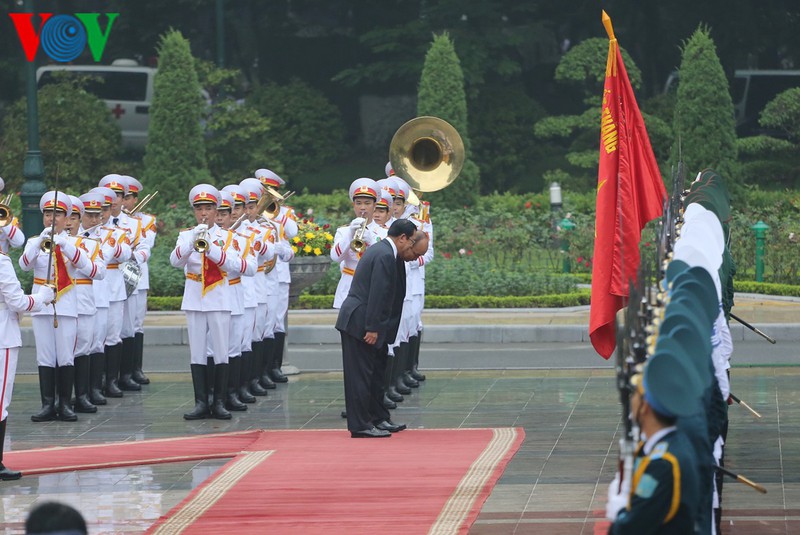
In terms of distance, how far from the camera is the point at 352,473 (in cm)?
1012

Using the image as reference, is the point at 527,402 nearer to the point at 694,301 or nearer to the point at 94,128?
the point at 694,301

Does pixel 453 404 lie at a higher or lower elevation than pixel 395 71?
lower

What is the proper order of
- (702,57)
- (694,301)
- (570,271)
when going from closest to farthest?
(694,301)
(570,271)
(702,57)

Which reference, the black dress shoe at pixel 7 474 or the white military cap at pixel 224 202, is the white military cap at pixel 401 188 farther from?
the black dress shoe at pixel 7 474

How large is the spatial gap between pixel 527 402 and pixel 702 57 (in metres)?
15.0

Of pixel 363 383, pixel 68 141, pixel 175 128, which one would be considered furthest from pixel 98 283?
pixel 68 141

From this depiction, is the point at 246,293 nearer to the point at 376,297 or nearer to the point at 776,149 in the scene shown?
the point at 376,297

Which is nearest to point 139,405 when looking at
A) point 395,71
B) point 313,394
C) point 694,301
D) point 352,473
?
point 313,394

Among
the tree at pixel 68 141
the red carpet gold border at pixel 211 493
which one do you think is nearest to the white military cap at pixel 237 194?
the red carpet gold border at pixel 211 493

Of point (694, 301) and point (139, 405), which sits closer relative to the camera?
point (694, 301)

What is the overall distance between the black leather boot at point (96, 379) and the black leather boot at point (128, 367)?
30.4 inches

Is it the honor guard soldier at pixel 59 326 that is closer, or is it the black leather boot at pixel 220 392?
the honor guard soldier at pixel 59 326

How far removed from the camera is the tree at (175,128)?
28.3 metres

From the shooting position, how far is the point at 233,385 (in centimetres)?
1317
